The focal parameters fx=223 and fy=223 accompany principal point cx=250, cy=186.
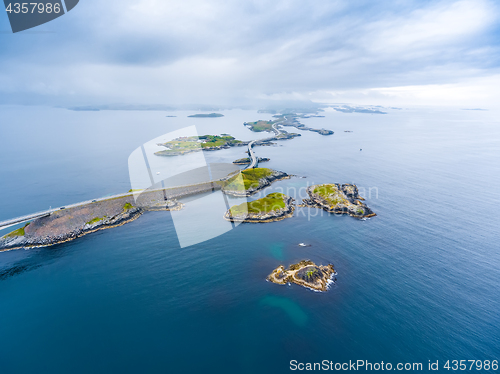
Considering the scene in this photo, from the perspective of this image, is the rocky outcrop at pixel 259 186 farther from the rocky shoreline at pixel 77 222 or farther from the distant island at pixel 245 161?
the distant island at pixel 245 161

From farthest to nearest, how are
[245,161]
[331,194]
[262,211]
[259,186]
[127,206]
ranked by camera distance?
1. [245,161]
2. [259,186]
3. [331,194]
4. [127,206]
5. [262,211]

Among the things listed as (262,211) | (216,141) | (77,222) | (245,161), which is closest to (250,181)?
(262,211)

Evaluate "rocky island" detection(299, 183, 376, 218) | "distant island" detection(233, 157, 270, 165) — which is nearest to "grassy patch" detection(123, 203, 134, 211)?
"rocky island" detection(299, 183, 376, 218)


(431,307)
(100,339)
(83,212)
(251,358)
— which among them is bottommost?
(431,307)

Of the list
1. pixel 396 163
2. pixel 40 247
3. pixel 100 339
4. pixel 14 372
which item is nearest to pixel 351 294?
pixel 100 339

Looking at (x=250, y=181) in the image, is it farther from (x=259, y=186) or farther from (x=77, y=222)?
(x=77, y=222)

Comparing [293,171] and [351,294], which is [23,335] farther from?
[293,171]
